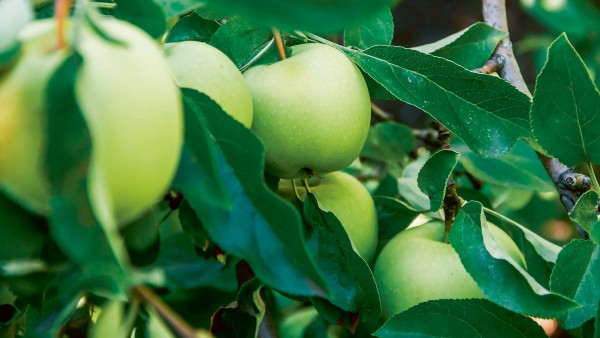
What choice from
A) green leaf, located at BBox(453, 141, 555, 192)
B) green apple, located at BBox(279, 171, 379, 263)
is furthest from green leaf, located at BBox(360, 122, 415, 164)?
green apple, located at BBox(279, 171, 379, 263)

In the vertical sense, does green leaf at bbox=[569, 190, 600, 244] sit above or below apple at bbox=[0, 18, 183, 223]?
below

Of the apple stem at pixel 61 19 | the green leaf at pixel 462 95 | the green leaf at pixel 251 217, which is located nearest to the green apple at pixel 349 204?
the green leaf at pixel 462 95

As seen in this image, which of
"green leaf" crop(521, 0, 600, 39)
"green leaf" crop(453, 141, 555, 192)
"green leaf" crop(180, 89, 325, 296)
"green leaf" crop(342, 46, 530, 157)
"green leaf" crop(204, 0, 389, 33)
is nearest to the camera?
"green leaf" crop(204, 0, 389, 33)

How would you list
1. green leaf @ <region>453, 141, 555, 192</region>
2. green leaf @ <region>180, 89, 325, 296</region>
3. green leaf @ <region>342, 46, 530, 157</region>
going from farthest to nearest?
green leaf @ <region>453, 141, 555, 192</region> → green leaf @ <region>342, 46, 530, 157</region> → green leaf @ <region>180, 89, 325, 296</region>

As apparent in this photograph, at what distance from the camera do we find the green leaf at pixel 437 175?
0.58 meters

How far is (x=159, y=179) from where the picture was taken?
0.30 meters

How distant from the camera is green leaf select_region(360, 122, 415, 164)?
98cm

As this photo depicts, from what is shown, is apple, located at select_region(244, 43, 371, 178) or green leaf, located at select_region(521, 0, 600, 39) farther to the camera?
green leaf, located at select_region(521, 0, 600, 39)

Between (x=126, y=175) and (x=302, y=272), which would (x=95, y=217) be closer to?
(x=126, y=175)

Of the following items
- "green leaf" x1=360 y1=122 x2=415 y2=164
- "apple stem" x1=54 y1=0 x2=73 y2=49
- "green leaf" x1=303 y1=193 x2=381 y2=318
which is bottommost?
"green leaf" x1=360 y1=122 x2=415 y2=164

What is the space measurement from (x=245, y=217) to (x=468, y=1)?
8.44ft

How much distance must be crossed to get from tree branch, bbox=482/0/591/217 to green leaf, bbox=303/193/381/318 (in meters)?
0.21

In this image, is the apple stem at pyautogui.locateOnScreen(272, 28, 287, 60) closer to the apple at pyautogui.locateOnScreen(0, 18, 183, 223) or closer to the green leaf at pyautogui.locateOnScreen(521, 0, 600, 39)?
the apple at pyautogui.locateOnScreen(0, 18, 183, 223)

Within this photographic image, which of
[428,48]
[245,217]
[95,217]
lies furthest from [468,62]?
[95,217]
